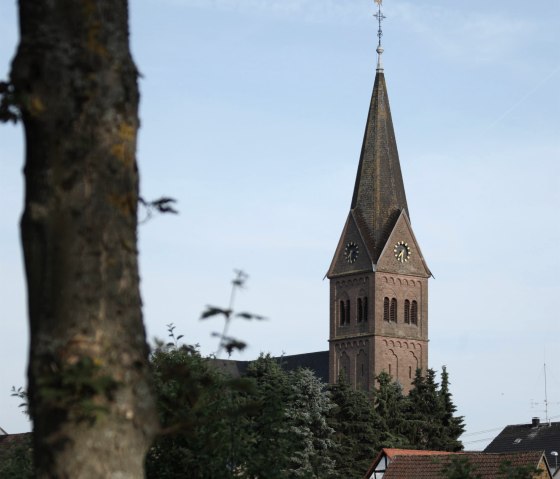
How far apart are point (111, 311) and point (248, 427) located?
9.18 meters

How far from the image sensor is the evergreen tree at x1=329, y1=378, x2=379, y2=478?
231 feet

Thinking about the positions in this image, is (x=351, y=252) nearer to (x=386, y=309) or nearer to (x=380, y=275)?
(x=380, y=275)

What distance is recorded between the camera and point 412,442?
3051 inches

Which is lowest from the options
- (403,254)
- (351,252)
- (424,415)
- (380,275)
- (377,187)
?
(424,415)

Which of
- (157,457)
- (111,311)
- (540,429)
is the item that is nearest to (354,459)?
(540,429)

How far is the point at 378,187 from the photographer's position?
10775 centimetres

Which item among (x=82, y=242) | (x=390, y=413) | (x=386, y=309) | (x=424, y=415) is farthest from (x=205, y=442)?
(x=386, y=309)

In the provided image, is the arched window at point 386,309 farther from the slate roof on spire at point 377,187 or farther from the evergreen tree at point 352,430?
the evergreen tree at point 352,430

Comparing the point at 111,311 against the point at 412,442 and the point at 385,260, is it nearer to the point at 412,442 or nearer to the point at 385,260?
the point at 412,442

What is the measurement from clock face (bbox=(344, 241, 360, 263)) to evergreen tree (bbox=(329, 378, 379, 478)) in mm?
32624

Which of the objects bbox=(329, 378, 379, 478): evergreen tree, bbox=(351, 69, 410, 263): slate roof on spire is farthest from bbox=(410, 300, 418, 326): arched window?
bbox=(329, 378, 379, 478): evergreen tree

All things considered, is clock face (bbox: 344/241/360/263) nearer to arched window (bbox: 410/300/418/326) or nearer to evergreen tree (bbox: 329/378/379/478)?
arched window (bbox: 410/300/418/326)

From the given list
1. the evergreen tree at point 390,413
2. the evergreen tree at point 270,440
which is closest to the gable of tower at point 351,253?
the evergreen tree at point 390,413

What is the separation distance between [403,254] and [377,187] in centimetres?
627
